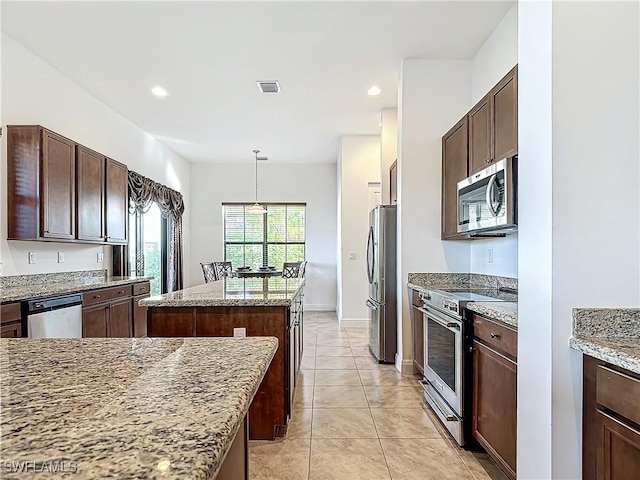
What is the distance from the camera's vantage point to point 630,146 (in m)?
1.50

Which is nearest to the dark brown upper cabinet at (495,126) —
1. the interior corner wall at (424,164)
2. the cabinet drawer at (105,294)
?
the interior corner wall at (424,164)

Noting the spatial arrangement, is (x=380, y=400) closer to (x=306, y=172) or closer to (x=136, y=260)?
(x=136, y=260)

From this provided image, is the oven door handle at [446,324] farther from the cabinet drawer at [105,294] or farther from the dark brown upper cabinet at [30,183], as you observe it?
the dark brown upper cabinet at [30,183]

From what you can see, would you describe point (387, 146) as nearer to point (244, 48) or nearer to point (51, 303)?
point (244, 48)

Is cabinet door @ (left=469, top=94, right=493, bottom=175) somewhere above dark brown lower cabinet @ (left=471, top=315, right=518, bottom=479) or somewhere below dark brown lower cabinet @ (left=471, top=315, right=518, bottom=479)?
above

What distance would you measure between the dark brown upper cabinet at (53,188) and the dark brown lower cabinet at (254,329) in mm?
1742

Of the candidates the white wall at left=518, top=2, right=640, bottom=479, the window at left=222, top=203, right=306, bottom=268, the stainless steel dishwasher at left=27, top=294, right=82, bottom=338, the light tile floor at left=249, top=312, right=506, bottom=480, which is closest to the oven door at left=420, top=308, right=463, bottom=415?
the light tile floor at left=249, top=312, right=506, bottom=480

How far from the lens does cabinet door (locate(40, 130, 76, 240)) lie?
3510mm

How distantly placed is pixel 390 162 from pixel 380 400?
3.05 m

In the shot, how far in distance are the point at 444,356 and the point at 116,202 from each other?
13.0 feet

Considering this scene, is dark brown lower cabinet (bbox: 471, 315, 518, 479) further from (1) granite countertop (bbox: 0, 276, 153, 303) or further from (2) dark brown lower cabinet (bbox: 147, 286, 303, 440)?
(1) granite countertop (bbox: 0, 276, 153, 303)

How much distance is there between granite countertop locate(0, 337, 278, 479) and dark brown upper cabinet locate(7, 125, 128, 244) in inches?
111

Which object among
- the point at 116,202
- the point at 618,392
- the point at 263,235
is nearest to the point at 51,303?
the point at 116,202

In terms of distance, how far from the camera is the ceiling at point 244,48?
311 cm
